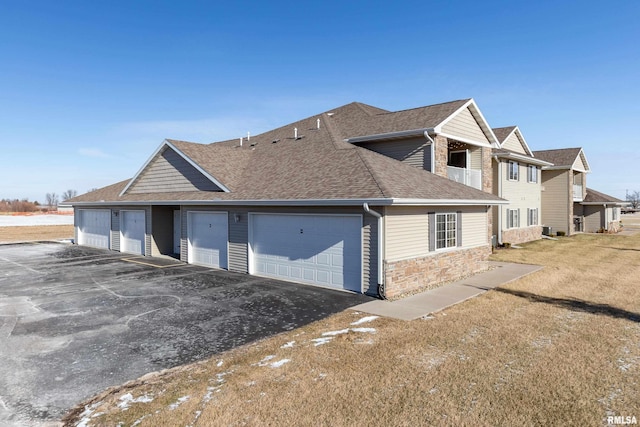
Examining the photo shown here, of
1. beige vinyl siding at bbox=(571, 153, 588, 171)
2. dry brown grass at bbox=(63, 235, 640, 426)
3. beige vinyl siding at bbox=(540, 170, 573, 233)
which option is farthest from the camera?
beige vinyl siding at bbox=(571, 153, 588, 171)

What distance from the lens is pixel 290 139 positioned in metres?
21.2

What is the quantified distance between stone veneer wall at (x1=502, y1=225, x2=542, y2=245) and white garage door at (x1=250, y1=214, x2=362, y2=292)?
17.1m

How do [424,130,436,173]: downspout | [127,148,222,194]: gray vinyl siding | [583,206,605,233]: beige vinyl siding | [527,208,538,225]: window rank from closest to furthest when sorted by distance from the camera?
[424,130,436,173]: downspout, [127,148,222,194]: gray vinyl siding, [527,208,538,225]: window, [583,206,605,233]: beige vinyl siding

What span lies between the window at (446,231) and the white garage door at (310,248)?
11.4 feet

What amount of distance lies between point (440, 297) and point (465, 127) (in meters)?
10.7

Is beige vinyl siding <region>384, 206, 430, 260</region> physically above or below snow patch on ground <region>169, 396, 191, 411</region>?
above

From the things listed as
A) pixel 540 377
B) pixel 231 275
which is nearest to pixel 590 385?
pixel 540 377

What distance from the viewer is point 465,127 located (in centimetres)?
1928

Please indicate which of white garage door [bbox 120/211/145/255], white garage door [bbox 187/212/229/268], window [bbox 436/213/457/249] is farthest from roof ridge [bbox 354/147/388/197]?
white garage door [bbox 120/211/145/255]

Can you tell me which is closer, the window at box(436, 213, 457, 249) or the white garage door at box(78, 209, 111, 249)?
the window at box(436, 213, 457, 249)

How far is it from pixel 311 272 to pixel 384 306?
3.50 meters

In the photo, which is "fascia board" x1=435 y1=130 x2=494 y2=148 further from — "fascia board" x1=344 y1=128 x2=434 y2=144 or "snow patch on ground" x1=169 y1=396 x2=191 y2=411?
"snow patch on ground" x1=169 y1=396 x2=191 y2=411

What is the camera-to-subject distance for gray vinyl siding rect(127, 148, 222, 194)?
60.5 feet

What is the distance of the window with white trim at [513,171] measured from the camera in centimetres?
2653
